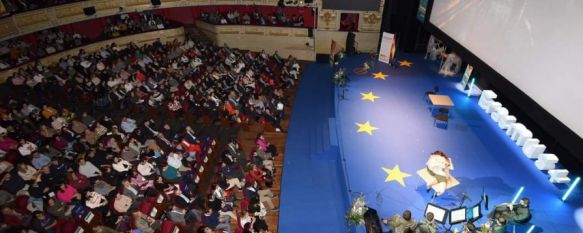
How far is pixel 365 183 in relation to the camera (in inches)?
362

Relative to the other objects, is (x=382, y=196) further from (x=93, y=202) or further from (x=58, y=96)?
(x=58, y=96)

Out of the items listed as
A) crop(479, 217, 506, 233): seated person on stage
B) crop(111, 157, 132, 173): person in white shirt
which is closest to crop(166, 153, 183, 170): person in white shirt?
crop(111, 157, 132, 173): person in white shirt

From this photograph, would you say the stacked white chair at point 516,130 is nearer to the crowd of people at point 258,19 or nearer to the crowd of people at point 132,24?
the crowd of people at point 258,19

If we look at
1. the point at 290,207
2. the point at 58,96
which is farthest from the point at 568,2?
the point at 58,96

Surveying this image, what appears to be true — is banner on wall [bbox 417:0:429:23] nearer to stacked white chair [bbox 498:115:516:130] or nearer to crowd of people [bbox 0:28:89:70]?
stacked white chair [bbox 498:115:516:130]

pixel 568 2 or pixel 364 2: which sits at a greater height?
pixel 568 2

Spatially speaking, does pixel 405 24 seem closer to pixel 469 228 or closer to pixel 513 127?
pixel 513 127

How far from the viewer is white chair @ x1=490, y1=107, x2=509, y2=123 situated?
1142 centimetres

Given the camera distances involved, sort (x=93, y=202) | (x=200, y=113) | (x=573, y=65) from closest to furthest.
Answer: (x=573, y=65), (x=93, y=202), (x=200, y=113)

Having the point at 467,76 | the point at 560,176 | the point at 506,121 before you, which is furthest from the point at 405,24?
the point at 560,176

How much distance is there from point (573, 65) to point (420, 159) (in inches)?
172

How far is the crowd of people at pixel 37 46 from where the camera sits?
574 inches

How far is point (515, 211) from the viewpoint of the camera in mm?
7422

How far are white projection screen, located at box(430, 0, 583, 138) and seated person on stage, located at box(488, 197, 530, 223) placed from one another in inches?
75.2
